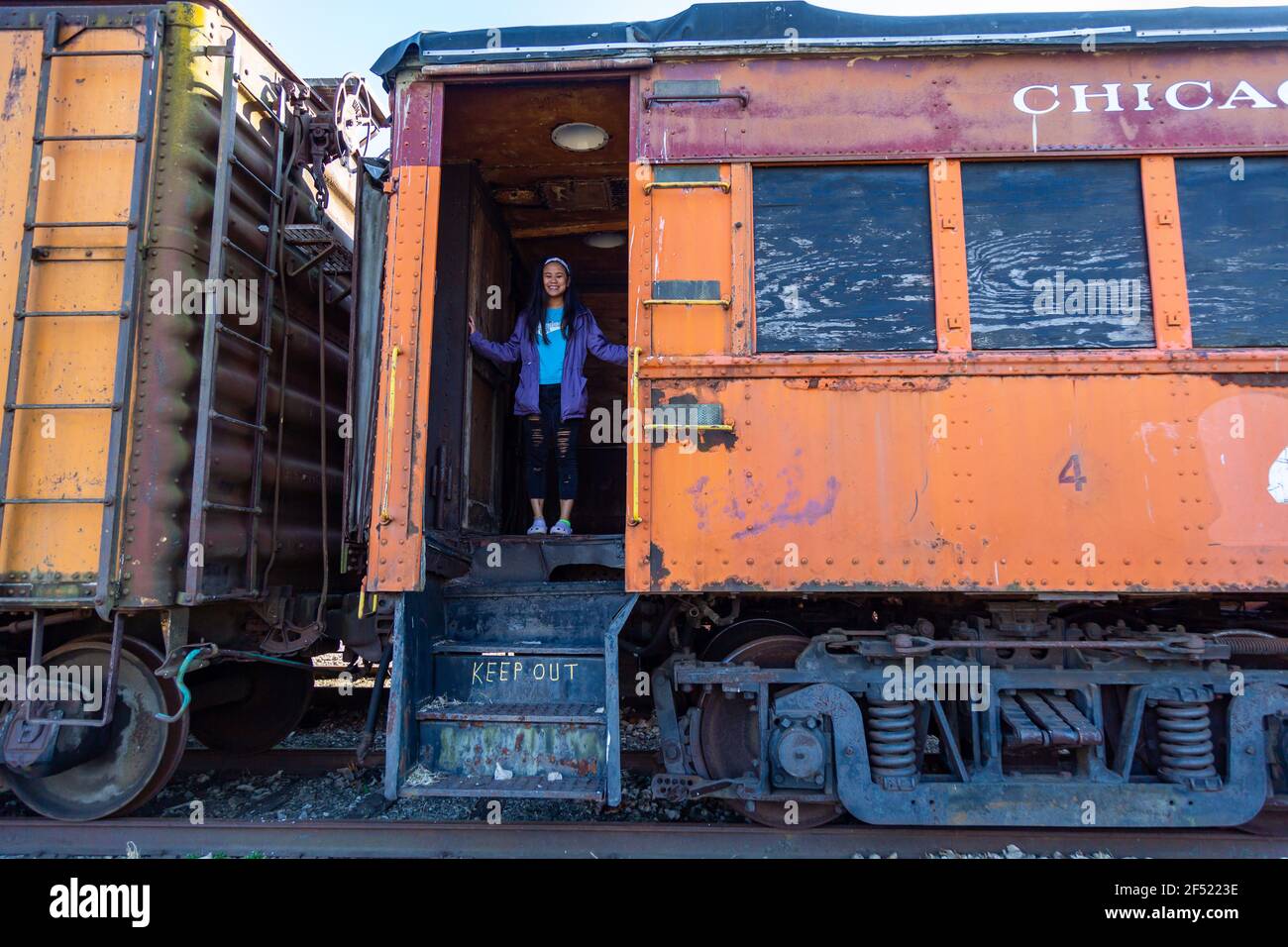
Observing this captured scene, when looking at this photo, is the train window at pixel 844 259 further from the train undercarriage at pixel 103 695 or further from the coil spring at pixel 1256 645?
→ the train undercarriage at pixel 103 695

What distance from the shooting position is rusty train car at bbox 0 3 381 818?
333 centimetres

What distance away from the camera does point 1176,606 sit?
3734 millimetres

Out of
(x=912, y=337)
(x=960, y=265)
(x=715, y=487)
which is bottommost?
(x=715, y=487)

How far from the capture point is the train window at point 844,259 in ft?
11.2

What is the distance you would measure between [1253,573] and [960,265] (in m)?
1.93

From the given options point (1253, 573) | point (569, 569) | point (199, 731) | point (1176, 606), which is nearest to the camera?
point (1253, 573)

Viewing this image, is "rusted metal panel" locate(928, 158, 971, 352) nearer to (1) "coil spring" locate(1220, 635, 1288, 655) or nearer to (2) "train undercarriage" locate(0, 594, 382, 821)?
(1) "coil spring" locate(1220, 635, 1288, 655)

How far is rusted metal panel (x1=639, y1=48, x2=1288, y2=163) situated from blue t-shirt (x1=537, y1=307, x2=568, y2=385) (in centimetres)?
161

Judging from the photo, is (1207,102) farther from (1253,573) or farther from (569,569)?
(569,569)

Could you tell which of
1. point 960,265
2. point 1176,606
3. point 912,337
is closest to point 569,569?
point 912,337

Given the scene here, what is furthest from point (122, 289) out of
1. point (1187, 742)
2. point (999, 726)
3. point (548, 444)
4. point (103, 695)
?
point (1187, 742)

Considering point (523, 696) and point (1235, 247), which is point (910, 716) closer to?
point (523, 696)

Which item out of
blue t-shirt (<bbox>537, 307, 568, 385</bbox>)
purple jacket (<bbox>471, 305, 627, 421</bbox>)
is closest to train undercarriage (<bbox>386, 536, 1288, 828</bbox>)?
purple jacket (<bbox>471, 305, 627, 421</bbox>)

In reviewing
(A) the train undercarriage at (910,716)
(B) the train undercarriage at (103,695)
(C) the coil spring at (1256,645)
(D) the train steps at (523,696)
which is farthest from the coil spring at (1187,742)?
(B) the train undercarriage at (103,695)
